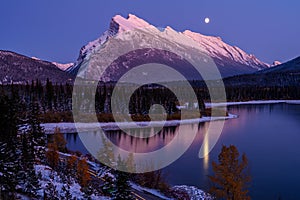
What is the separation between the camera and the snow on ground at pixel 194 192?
28378 mm

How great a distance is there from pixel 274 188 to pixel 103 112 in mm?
63836

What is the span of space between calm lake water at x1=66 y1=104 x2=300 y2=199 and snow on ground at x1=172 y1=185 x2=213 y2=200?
214 cm

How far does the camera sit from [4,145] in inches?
886

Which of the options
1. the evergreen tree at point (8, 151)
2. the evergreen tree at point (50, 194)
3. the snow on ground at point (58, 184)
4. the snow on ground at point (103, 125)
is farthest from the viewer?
the snow on ground at point (103, 125)

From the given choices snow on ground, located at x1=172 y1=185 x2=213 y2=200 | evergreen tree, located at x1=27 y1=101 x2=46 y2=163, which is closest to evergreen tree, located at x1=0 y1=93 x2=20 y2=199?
evergreen tree, located at x1=27 y1=101 x2=46 y2=163

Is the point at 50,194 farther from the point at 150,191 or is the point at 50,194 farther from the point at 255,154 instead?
the point at 255,154

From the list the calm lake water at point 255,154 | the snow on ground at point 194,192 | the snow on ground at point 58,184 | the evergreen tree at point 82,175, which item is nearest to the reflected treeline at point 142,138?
the calm lake water at point 255,154

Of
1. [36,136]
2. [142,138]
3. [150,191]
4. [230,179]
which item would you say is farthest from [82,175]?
[142,138]

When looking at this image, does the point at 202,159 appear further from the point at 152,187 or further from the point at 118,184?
the point at 118,184

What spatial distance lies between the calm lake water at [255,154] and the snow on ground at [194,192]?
2141mm

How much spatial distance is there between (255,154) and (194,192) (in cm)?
2089

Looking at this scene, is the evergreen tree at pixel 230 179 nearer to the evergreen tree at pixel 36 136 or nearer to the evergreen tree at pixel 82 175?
the evergreen tree at pixel 82 175

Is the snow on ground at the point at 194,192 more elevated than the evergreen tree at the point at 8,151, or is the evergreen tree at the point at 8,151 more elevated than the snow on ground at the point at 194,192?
the evergreen tree at the point at 8,151

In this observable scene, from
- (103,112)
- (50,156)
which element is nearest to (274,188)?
(50,156)
